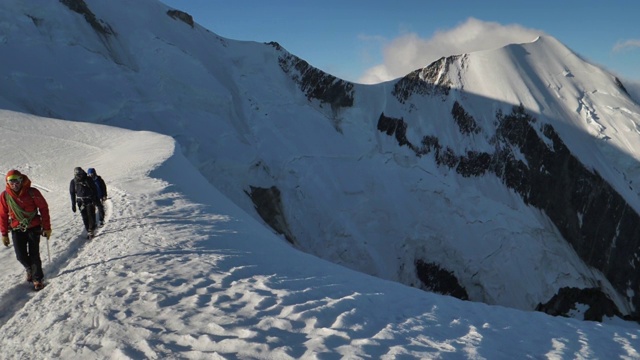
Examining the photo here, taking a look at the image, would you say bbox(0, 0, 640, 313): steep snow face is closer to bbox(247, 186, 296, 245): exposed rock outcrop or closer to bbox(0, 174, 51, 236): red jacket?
bbox(247, 186, 296, 245): exposed rock outcrop

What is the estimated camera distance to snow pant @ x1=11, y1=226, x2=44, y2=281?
23.6 feet

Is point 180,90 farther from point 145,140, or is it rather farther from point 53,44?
point 145,140

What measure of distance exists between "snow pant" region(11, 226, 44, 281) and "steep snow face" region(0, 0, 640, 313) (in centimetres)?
2148

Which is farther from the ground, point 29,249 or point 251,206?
point 29,249

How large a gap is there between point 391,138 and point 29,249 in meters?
39.2

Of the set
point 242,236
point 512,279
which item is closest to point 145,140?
point 242,236

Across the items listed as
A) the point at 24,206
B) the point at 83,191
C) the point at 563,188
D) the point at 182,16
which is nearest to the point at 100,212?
the point at 83,191

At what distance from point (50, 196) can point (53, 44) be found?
21.6 meters

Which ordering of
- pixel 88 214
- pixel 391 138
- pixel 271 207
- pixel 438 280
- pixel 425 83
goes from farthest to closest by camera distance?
pixel 425 83 → pixel 391 138 → pixel 438 280 → pixel 271 207 → pixel 88 214

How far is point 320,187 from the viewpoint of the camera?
124ft

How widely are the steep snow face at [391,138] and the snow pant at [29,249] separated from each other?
846 inches

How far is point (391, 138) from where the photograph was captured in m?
44.3

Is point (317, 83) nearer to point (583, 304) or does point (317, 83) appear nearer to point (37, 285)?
point (583, 304)

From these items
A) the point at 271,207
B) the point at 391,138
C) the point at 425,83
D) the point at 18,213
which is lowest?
the point at 271,207
